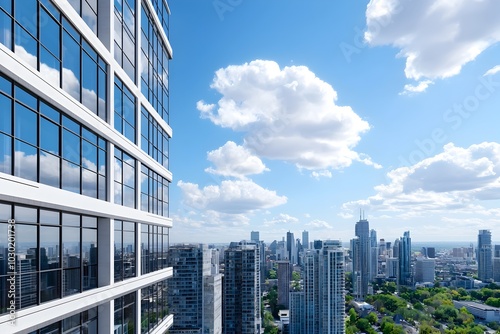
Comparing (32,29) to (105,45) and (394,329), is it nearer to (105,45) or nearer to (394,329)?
(105,45)

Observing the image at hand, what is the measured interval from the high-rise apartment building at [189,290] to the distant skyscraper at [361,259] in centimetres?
3397

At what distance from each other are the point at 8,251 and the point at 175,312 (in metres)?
31.9

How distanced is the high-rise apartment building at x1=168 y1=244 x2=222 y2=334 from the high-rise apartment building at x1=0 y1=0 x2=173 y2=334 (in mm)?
23370

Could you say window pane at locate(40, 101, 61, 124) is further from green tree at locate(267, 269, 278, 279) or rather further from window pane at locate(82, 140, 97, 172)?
green tree at locate(267, 269, 278, 279)

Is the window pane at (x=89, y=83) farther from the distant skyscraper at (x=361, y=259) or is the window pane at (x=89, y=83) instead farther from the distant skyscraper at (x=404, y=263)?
the distant skyscraper at (x=404, y=263)

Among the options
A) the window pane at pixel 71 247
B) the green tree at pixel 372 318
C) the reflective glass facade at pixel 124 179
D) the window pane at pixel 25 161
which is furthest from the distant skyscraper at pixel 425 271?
the window pane at pixel 25 161

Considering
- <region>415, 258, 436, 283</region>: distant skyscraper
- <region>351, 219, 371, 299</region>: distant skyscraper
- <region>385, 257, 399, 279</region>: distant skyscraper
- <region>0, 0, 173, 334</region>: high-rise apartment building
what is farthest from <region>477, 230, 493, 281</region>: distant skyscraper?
<region>0, 0, 173, 334</region>: high-rise apartment building

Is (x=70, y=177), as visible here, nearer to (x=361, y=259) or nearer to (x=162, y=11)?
(x=162, y=11)

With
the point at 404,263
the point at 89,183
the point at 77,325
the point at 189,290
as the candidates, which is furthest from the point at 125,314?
the point at 404,263

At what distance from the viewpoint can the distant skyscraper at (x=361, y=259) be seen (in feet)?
208

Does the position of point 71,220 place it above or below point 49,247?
above

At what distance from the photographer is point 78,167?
647 cm

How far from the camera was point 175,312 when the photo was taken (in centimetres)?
3450
